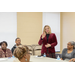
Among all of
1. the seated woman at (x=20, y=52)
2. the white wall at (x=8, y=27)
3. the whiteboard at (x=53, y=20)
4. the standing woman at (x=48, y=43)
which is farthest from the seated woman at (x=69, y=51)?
the whiteboard at (x=53, y=20)

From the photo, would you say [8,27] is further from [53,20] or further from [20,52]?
[20,52]

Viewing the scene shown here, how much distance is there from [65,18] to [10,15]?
287 centimetres

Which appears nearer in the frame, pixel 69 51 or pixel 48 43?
pixel 69 51

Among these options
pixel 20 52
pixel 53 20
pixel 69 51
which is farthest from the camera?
pixel 53 20

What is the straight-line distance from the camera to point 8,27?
5.51 metres

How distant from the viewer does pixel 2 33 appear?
5387 mm

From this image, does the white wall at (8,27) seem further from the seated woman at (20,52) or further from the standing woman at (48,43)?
the seated woman at (20,52)

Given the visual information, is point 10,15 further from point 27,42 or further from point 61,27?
point 61,27

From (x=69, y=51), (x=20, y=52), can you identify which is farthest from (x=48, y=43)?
(x=20, y=52)

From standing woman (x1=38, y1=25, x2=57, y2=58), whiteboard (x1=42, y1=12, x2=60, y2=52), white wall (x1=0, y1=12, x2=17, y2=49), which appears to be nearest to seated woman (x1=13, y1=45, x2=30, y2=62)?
standing woman (x1=38, y1=25, x2=57, y2=58)

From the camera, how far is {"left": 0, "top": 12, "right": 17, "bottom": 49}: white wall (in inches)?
212

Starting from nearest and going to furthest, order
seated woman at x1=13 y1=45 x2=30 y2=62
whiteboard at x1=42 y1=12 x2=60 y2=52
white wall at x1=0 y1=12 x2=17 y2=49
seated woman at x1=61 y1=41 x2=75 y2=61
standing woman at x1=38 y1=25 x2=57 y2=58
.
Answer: seated woman at x1=13 y1=45 x2=30 y2=62
seated woman at x1=61 y1=41 x2=75 y2=61
standing woman at x1=38 y1=25 x2=57 y2=58
white wall at x1=0 y1=12 x2=17 y2=49
whiteboard at x1=42 y1=12 x2=60 y2=52

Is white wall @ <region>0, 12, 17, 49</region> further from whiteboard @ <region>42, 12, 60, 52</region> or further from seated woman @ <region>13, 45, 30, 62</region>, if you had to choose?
seated woman @ <region>13, 45, 30, 62</region>
